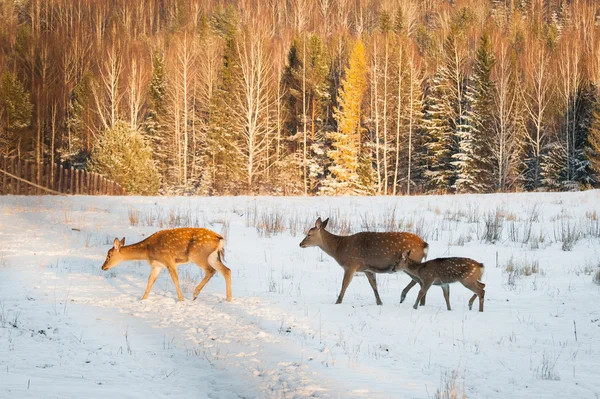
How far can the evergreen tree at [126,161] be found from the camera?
38.1 m

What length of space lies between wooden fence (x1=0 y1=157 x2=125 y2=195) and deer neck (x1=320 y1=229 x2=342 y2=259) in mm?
21519

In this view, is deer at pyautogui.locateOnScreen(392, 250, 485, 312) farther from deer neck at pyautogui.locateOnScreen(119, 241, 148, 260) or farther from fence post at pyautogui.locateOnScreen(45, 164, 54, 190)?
fence post at pyautogui.locateOnScreen(45, 164, 54, 190)

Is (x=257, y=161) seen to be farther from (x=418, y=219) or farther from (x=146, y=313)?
(x=146, y=313)

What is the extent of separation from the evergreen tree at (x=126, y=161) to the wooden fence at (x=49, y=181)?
554 centimetres

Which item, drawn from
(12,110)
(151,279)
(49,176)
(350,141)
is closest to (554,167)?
(350,141)

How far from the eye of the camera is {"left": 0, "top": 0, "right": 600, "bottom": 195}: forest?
45.6 meters

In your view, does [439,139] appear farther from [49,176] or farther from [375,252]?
[375,252]

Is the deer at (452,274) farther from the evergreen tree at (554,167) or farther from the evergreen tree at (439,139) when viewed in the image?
the evergreen tree at (439,139)

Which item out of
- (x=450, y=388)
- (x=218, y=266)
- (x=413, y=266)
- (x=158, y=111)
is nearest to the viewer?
(x=450, y=388)

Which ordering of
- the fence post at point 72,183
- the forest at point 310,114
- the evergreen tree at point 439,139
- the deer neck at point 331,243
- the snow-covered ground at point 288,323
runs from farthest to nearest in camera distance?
the evergreen tree at point 439,139 → the forest at point 310,114 → the fence post at point 72,183 → the deer neck at point 331,243 → the snow-covered ground at point 288,323

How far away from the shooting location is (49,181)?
103 feet

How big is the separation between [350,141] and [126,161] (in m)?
18.4

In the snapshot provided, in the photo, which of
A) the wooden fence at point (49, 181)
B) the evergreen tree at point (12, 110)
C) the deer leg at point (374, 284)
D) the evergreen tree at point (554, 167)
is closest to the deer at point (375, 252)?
the deer leg at point (374, 284)

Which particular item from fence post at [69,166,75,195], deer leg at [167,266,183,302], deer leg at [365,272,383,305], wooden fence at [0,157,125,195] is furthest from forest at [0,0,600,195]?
deer leg at [365,272,383,305]
